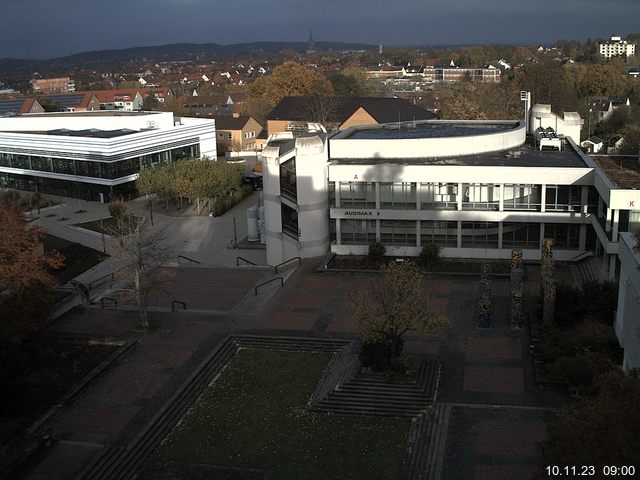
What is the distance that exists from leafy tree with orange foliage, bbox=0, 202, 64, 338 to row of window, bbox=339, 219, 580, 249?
53.9ft

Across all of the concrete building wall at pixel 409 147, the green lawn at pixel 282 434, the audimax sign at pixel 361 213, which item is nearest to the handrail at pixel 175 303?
the green lawn at pixel 282 434

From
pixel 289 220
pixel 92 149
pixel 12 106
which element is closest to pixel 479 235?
pixel 289 220

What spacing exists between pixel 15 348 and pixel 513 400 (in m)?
16.1

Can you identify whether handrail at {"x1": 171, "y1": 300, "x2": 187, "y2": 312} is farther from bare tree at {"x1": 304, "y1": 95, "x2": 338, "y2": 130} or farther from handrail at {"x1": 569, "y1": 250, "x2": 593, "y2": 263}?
bare tree at {"x1": 304, "y1": 95, "x2": 338, "y2": 130}

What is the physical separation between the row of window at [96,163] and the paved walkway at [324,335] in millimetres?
28276

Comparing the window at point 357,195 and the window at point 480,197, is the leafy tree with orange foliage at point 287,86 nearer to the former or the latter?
the window at point 357,195

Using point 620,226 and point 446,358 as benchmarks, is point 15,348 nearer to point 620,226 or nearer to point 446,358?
point 446,358

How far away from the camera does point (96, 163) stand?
6272cm

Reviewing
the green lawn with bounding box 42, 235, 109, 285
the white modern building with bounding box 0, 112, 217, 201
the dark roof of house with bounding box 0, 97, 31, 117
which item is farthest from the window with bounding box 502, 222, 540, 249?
the dark roof of house with bounding box 0, 97, 31, 117

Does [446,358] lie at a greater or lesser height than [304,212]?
lesser

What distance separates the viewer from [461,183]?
125 ft

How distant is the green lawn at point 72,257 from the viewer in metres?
41.3

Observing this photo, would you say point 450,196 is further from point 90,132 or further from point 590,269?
point 90,132

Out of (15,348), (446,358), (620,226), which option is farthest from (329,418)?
(620,226)
